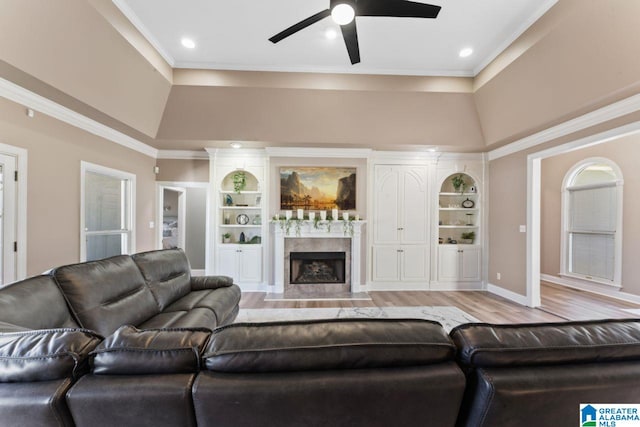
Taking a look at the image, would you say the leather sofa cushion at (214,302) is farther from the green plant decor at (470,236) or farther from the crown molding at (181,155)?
the green plant decor at (470,236)

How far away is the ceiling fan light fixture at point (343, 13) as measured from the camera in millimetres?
2145

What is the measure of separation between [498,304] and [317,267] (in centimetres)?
310

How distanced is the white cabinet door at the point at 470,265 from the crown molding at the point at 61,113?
632 centimetres

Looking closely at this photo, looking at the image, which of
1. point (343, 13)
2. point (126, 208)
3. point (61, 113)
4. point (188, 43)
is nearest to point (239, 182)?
point (126, 208)

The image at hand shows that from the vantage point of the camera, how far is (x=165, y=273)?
2.84 meters

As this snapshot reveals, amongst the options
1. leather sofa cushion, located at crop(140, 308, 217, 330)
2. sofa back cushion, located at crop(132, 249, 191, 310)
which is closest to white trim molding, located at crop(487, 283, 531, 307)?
leather sofa cushion, located at crop(140, 308, 217, 330)

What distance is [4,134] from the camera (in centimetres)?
260

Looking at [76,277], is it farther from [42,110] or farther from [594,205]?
[594,205]

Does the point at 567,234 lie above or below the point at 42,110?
below

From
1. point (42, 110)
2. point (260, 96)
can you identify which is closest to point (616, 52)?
point (260, 96)

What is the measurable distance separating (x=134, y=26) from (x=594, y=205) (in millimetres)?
7834

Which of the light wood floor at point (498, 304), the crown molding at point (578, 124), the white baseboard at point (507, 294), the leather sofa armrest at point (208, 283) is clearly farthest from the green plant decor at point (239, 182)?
the white baseboard at point (507, 294)

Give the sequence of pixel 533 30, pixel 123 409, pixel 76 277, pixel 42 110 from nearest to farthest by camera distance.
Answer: pixel 123 409 → pixel 76 277 → pixel 42 110 → pixel 533 30

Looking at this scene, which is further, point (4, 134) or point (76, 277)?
point (4, 134)
